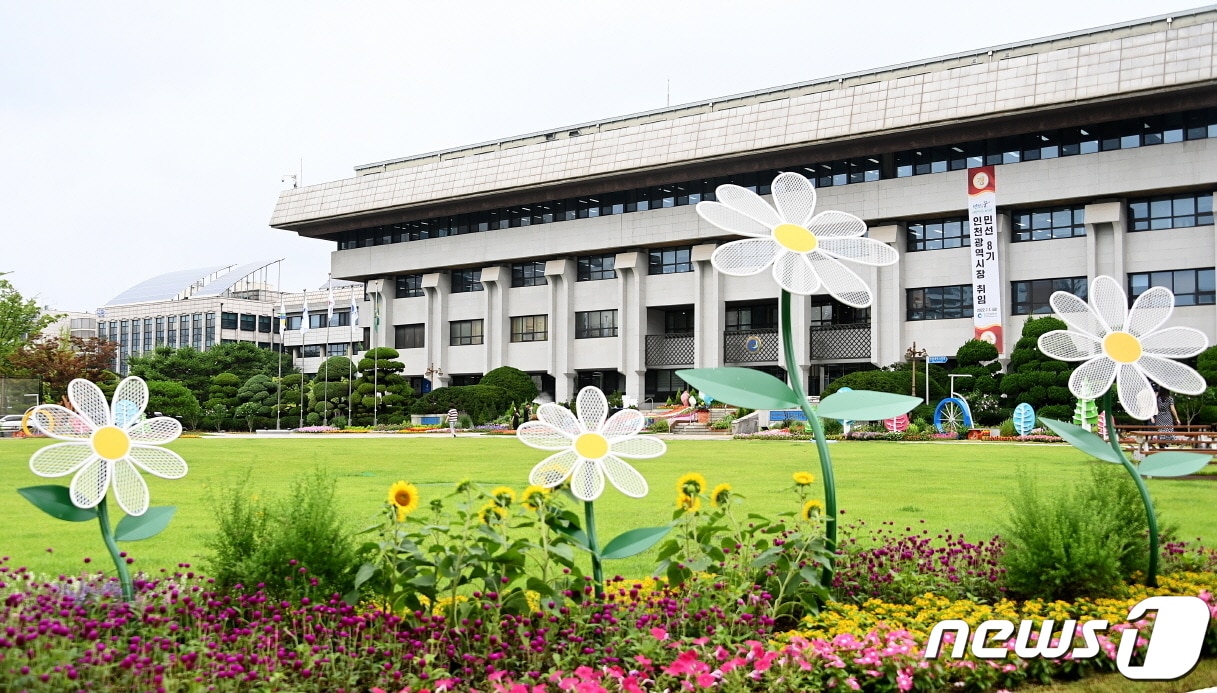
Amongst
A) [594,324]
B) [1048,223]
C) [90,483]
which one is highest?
[1048,223]

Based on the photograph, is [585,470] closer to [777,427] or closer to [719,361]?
[777,427]

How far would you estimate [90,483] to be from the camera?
5227 millimetres

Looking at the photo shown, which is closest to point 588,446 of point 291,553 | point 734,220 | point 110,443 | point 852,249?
point 291,553

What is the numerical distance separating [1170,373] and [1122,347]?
1.19 feet

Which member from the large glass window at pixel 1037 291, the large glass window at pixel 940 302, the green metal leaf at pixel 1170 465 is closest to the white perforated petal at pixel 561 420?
the green metal leaf at pixel 1170 465

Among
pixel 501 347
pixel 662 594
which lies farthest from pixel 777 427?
pixel 662 594

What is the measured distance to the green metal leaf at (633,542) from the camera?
568cm

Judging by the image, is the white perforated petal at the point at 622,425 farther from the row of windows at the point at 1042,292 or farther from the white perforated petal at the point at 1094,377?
the row of windows at the point at 1042,292

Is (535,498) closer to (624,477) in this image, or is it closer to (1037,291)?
(624,477)

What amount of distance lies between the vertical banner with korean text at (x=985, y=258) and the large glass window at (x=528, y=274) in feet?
81.2

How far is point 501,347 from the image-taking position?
58.2 meters

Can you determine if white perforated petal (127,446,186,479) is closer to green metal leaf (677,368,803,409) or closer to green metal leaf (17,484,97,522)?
green metal leaf (17,484,97,522)

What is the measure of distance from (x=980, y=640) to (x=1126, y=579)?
2.18 m

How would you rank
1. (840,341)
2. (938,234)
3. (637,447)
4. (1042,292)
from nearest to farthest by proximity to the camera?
1. (637,447)
2. (1042,292)
3. (938,234)
4. (840,341)
